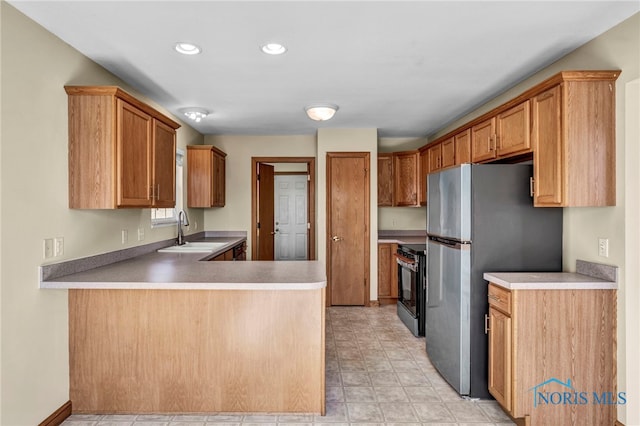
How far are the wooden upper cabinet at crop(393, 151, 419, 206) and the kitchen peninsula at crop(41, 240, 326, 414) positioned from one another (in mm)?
3180

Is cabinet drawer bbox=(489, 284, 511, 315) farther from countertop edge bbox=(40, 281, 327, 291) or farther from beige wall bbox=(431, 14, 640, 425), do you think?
countertop edge bbox=(40, 281, 327, 291)

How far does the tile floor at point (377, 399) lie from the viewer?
2371mm

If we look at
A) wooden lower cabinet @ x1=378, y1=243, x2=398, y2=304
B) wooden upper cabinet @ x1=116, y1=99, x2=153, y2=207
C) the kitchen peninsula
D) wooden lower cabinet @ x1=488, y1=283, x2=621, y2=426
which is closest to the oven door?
wooden lower cabinet @ x1=378, y1=243, x2=398, y2=304

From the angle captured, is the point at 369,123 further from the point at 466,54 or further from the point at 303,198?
the point at 303,198

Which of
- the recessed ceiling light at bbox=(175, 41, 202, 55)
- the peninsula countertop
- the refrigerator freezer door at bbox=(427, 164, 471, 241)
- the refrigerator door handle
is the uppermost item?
the recessed ceiling light at bbox=(175, 41, 202, 55)

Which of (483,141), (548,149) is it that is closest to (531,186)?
(548,149)

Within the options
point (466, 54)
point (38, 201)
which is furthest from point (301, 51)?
point (38, 201)

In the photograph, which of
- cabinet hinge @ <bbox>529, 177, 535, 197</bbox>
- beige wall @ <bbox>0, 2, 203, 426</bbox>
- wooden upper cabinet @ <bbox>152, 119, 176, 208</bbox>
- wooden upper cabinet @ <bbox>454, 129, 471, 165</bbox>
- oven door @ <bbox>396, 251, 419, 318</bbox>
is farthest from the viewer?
oven door @ <bbox>396, 251, 419, 318</bbox>

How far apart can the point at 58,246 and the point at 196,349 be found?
107 centimetres

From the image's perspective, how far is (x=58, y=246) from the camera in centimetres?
234

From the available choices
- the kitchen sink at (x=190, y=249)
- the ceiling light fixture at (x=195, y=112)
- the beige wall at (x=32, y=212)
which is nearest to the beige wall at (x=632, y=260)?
the kitchen sink at (x=190, y=249)

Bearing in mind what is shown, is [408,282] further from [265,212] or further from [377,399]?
[265,212]

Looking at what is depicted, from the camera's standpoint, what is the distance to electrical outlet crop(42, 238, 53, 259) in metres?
2.23

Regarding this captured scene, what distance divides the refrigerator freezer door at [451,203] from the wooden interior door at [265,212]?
3.04 m
